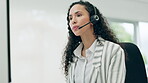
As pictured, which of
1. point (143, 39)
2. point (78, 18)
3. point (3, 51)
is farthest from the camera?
point (143, 39)

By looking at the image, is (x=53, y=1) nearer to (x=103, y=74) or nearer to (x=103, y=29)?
(x=103, y=29)

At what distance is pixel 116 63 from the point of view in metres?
0.93

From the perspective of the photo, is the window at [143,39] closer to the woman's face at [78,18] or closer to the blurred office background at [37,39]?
the blurred office background at [37,39]

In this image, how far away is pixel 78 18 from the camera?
1029mm

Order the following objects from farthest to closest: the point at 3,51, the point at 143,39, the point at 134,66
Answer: the point at 143,39
the point at 134,66
the point at 3,51

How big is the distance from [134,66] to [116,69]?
32 centimetres

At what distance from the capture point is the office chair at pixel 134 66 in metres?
1.19

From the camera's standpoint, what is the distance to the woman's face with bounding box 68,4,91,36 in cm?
102

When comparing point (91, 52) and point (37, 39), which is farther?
point (37, 39)

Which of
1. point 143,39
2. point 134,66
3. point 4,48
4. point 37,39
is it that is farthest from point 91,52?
point 143,39

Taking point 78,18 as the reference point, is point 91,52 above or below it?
below

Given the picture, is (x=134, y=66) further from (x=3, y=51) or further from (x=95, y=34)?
(x=3, y=51)

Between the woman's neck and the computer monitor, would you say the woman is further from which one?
the computer monitor

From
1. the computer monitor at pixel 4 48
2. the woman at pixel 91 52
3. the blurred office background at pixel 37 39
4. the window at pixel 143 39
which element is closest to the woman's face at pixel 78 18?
the woman at pixel 91 52
